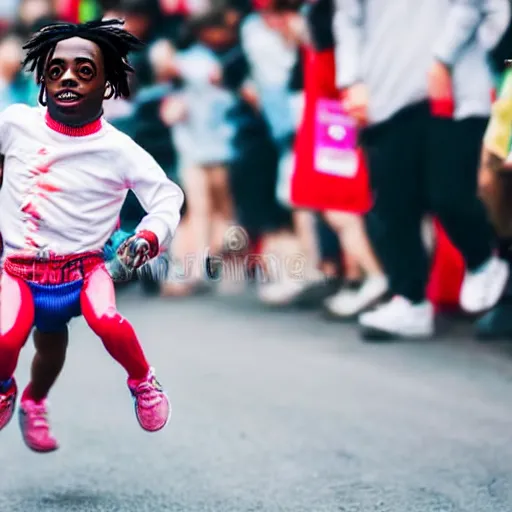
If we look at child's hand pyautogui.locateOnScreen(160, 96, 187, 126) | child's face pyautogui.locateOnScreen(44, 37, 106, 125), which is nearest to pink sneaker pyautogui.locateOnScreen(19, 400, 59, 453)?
child's face pyautogui.locateOnScreen(44, 37, 106, 125)

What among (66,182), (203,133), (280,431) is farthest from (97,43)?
(203,133)

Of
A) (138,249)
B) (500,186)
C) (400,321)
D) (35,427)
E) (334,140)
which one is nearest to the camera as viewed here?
(138,249)

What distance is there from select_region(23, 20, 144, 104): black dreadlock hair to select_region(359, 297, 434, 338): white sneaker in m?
2.27

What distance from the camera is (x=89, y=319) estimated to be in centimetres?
174

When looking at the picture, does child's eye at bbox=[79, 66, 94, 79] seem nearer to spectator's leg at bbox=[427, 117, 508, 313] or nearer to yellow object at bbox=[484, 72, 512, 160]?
yellow object at bbox=[484, 72, 512, 160]

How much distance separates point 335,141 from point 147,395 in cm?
209

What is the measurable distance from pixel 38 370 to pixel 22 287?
27cm

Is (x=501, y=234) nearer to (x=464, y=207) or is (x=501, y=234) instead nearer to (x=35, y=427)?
(x=464, y=207)

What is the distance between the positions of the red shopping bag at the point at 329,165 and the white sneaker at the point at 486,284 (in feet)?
1.91

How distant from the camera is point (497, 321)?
3701 mm

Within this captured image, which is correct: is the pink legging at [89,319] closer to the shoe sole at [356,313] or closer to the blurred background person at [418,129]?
the blurred background person at [418,129]

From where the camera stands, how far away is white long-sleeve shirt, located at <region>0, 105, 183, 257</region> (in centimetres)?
169

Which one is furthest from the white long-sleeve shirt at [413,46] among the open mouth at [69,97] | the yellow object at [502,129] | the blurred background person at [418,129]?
the open mouth at [69,97]

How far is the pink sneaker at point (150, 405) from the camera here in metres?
1.74
